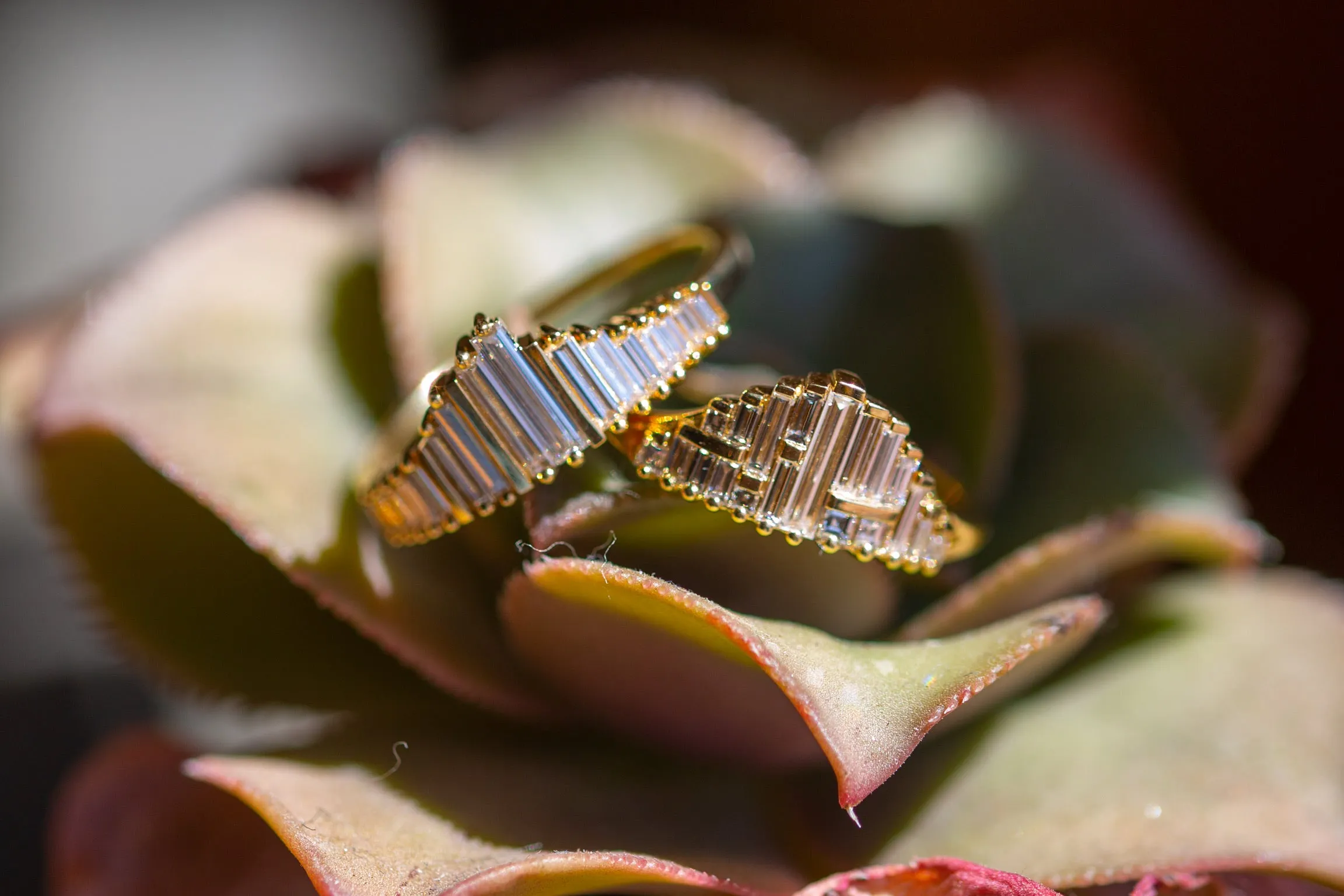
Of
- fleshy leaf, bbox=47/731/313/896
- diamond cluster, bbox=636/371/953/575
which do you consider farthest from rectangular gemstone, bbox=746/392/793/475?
fleshy leaf, bbox=47/731/313/896

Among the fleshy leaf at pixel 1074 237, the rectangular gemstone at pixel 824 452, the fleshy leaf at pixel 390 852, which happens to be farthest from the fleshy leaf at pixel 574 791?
the fleshy leaf at pixel 1074 237

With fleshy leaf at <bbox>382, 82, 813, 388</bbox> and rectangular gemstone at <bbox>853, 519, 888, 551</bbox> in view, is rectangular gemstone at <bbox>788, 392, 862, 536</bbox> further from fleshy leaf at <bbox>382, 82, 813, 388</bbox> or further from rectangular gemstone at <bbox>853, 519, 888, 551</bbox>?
fleshy leaf at <bbox>382, 82, 813, 388</bbox>

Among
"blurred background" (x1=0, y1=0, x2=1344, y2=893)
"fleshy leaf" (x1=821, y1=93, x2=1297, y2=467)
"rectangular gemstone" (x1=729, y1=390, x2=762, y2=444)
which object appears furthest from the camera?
"blurred background" (x1=0, y1=0, x2=1344, y2=893)

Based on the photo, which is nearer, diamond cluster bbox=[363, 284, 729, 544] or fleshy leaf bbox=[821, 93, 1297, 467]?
diamond cluster bbox=[363, 284, 729, 544]

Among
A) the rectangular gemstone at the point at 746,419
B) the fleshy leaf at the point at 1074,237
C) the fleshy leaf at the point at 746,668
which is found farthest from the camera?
the fleshy leaf at the point at 1074,237

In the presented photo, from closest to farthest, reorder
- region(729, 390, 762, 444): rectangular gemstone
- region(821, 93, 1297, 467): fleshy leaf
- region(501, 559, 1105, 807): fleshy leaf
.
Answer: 1. region(501, 559, 1105, 807): fleshy leaf
2. region(729, 390, 762, 444): rectangular gemstone
3. region(821, 93, 1297, 467): fleshy leaf

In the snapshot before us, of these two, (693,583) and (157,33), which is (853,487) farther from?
(157,33)

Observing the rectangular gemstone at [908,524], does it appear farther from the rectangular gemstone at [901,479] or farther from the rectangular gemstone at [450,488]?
the rectangular gemstone at [450,488]

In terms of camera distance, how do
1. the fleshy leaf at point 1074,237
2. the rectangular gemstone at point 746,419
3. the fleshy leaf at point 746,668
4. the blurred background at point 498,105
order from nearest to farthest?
the fleshy leaf at point 746,668
the rectangular gemstone at point 746,419
the fleshy leaf at point 1074,237
the blurred background at point 498,105
